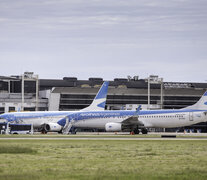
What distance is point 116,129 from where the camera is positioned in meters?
93.2

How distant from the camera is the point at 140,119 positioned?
9562 centimetres

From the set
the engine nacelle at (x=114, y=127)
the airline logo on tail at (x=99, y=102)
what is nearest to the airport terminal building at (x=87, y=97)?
the airline logo on tail at (x=99, y=102)

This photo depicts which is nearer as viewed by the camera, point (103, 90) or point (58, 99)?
point (103, 90)

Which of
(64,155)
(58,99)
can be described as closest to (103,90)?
(58,99)

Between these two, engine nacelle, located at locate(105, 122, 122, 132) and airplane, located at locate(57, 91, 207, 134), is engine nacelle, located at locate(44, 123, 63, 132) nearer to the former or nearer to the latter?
airplane, located at locate(57, 91, 207, 134)

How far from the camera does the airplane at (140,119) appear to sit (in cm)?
9369

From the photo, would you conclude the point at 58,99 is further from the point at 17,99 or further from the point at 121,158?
the point at 121,158

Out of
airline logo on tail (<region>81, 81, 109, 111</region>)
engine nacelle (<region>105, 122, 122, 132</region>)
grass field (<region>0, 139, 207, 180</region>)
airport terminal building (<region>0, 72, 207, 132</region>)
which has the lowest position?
grass field (<region>0, 139, 207, 180</region>)

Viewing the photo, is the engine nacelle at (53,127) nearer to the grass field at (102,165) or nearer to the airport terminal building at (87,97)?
the airport terminal building at (87,97)

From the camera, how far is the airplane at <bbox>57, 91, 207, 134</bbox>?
93.7 metres

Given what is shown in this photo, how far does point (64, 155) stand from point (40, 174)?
38.2ft

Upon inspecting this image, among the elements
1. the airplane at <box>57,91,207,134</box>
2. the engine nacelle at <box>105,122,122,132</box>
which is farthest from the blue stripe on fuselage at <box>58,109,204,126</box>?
the engine nacelle at <box>105,122,122,132</box>

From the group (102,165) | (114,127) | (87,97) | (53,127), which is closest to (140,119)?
(114,127)

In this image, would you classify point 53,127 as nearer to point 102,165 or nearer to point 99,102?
point 99,102
